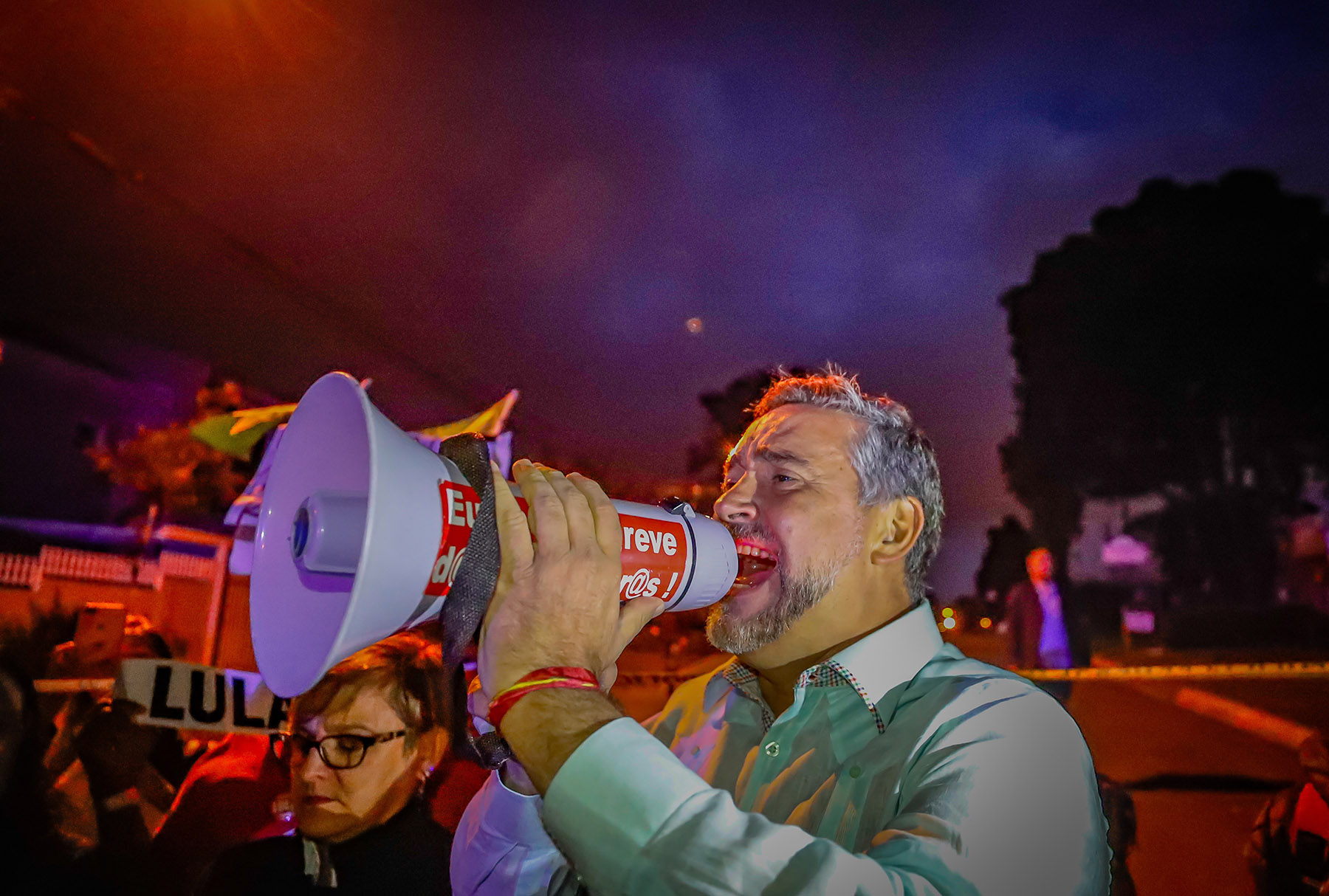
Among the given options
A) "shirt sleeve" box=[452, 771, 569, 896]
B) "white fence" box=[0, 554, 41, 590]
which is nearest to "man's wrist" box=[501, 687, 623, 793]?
"shirt sleeve" box=[452, 771, 569, 896]

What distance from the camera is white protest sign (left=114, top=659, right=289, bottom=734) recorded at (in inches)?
144

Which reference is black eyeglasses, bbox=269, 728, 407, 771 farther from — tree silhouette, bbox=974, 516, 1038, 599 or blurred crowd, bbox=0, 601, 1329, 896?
tree silhouette, bbox=974, 516, 1038, 599

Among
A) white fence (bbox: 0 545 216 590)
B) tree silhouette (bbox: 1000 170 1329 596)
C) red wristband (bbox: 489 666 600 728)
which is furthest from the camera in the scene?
tree silhouette (bbox: 1000 170 1329 596)

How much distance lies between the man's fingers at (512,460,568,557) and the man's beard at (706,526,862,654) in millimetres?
745

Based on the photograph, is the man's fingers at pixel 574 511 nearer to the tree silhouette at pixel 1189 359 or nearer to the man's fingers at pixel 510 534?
the man's fingers at pixel 510 534

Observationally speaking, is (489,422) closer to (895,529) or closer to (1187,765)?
(895,529)

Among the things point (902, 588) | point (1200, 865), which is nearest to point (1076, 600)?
point (1200, 865)

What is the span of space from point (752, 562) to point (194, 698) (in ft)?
11.0

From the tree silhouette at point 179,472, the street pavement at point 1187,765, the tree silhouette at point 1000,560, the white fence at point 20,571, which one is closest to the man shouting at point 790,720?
the street pavement at point 1187,765

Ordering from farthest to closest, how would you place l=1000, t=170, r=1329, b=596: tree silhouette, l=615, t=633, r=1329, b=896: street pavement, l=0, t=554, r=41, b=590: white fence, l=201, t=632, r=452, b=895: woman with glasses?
l=1000, t=170, r=1329, b=596: tree silhouette
l=0, t=554, r=41, b=590: white fence
l=615, t=633, r=1329, b=896: street pavement
l=201, t=632, r=452, b=895: woman with glasses

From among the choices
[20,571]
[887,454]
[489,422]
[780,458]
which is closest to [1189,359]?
[489,422]

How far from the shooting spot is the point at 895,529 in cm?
200

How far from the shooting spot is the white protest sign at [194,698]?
3.67 metres

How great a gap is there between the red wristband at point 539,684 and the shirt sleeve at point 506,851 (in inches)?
24.0
